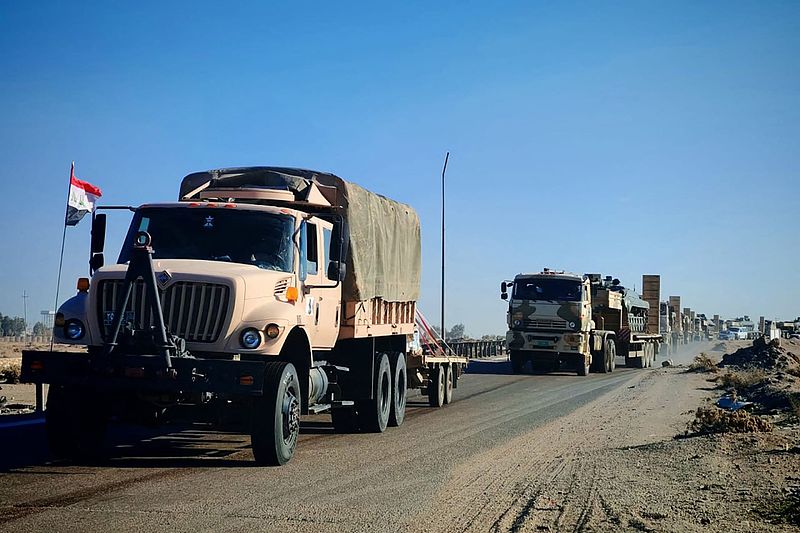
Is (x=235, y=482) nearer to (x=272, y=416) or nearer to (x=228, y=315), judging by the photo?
(x=272, y=416)

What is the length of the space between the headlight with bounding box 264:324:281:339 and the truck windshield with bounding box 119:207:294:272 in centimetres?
105

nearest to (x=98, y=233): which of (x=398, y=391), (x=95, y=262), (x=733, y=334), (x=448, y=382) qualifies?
(x=95, y=262)

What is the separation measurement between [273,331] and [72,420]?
8.23 feet

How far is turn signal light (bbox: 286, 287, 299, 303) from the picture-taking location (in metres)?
11.0

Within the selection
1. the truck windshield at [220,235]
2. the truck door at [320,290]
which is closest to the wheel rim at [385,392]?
the truck door at [320,290]

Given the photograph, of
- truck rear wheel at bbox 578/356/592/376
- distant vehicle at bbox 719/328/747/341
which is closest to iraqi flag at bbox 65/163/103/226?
truck rear wheel at bbox 578/356/592/376

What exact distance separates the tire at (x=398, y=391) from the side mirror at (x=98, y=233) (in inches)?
229

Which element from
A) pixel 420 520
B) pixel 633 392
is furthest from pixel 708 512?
pixel 633 392

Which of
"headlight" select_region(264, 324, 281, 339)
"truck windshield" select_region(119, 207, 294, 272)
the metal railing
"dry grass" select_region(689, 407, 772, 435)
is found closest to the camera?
"headlight" select_region(264, 324, 281, 339)

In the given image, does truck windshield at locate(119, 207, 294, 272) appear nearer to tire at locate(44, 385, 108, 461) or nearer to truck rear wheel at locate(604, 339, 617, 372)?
tire at locate(44, 385, 108, 461)

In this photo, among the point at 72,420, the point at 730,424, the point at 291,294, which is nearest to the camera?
the point at 72,420

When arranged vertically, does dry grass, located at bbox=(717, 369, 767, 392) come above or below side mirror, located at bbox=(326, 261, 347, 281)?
below

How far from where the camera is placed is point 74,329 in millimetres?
10562

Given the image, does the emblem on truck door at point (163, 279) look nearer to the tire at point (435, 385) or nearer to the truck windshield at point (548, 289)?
the tire at point (435, 385)
